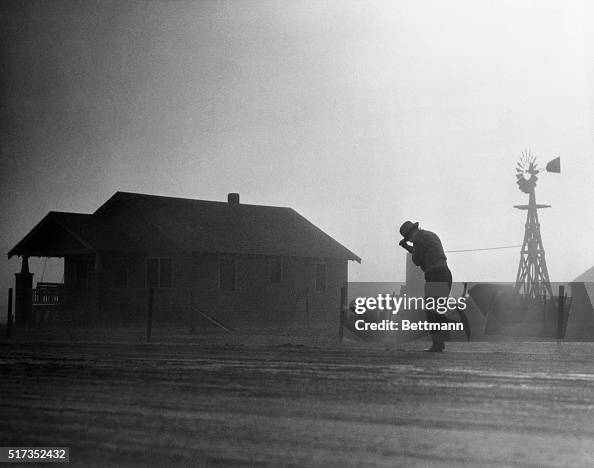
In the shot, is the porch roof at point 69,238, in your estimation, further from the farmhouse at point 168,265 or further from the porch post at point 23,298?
the porch post at point 23,298

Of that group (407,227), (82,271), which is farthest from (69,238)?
(407,227)

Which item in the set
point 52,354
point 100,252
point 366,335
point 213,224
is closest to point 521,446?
point 52,354

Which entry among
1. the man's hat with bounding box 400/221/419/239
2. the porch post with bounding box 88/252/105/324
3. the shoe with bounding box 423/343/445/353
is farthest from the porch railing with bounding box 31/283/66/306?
the shoe with bounding box 423/343/445/353

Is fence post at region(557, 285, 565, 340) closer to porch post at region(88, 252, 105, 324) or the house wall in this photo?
the house wall

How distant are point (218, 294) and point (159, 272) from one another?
2423mm

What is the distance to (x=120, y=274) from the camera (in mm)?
39938

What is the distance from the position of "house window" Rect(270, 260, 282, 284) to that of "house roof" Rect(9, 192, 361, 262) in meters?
0.54

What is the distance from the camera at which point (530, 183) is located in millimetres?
58656

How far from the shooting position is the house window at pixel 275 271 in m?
42.4

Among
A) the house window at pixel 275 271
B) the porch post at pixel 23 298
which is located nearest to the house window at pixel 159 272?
the porch post at pixel 23 298

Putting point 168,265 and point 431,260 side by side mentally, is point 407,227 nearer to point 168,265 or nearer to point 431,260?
point 431,260

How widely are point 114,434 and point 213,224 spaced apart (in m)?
36.8

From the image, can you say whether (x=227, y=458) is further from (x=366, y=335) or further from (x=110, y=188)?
(x=110, y=188)

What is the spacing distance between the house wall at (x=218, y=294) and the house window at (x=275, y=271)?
16 centimetres
